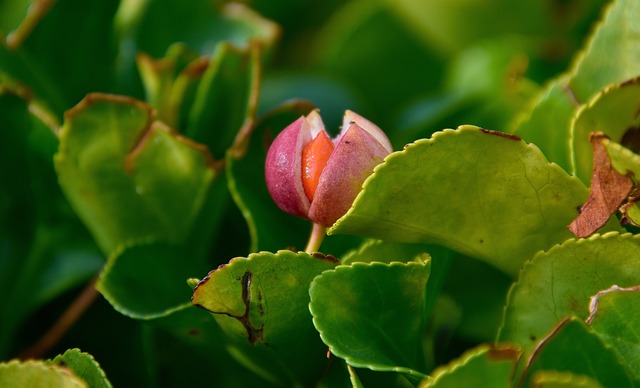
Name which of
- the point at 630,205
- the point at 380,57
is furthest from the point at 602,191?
the point at 380,57

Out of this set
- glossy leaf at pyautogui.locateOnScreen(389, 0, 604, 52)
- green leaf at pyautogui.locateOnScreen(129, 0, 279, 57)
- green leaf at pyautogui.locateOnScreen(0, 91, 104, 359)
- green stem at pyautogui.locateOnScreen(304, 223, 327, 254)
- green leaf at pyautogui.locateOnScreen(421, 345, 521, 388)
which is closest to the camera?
green leaf at pyautogui.locateOnScreen(421, 345, 521, 388)

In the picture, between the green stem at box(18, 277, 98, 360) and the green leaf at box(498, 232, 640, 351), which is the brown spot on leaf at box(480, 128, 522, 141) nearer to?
the green leaf at box(498, 232, 640, 351)

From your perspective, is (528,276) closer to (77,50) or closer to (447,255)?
(447,255)

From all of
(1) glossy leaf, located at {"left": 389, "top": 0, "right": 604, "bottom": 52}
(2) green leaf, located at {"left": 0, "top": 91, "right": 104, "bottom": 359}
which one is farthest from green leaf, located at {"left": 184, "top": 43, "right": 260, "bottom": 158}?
(1) glossy leaf, located at {"left": 389, "top": 0, "right": 604, "bottom": 52}

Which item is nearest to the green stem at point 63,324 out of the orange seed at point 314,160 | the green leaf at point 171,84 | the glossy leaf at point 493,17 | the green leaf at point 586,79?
the green leaf at point 171,84

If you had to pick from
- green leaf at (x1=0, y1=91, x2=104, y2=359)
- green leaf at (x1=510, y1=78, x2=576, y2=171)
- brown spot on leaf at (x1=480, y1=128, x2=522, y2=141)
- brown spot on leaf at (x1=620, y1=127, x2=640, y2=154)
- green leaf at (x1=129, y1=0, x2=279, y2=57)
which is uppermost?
brown spot on leaf at (x1=480, y1=128, x2=522, y2=141)

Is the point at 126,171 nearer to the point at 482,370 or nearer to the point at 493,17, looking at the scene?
the point at 482,370

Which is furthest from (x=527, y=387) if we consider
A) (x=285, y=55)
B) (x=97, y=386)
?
(x=285, y=55)
